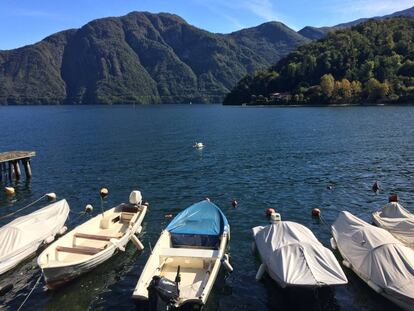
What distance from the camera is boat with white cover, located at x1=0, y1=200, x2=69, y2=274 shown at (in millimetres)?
22375

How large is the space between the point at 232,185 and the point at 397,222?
19550 millimetres

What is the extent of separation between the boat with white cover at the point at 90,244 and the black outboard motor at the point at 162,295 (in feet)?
19.2

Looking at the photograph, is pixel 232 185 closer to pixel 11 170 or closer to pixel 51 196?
pixel 51 196

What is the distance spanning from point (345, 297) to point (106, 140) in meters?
71.1

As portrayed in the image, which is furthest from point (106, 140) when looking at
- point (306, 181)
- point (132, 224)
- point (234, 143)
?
point (132, 224)

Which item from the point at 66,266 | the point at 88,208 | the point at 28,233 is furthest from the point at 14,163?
the point at 66,266

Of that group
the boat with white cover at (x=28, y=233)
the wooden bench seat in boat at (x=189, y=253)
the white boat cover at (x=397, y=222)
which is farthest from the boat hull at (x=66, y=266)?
the white boat cover at (x=397, y=222)

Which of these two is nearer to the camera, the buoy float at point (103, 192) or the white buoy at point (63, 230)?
the white buoy at point (63, 230)

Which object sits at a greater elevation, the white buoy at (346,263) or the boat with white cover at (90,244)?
the boat with white cover at (90,244)

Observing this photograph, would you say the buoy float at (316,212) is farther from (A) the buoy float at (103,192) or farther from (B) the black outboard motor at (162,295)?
(A) the buoy float at (103,192)

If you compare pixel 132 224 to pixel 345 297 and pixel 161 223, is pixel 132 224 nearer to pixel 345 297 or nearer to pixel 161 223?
pixel 161 223

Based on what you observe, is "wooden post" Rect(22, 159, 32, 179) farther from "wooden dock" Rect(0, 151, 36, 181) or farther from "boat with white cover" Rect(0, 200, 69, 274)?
"boat with white cover" Rect(0, 200, 69, 274)

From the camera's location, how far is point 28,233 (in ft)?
80.5

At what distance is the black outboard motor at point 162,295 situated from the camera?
1619cm
